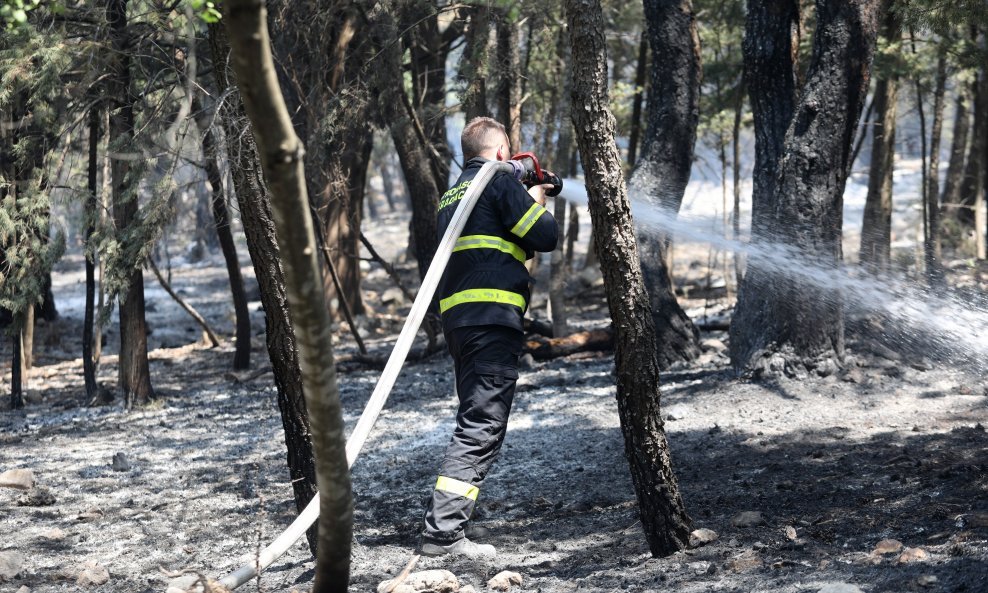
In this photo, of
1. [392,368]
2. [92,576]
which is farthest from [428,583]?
[92,576]

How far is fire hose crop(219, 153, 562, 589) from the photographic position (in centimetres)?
357

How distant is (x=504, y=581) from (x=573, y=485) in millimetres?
1774

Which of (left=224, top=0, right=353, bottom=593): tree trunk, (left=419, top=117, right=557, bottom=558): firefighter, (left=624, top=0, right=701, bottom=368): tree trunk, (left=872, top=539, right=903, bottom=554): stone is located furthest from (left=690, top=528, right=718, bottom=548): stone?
(left=624, top=0, right=701, bottom=368): tree trunk

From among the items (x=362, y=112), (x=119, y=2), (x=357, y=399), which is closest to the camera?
(x=119, y=2)

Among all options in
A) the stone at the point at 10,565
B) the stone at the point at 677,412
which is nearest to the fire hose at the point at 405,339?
the stone at the point at 10,565

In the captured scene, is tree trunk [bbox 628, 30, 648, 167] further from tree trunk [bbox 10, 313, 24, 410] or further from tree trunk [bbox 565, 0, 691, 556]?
tree trunk [bbox 565, 0, 691, 556]

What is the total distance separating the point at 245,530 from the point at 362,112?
19.5ft

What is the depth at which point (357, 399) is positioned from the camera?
31.5 ft

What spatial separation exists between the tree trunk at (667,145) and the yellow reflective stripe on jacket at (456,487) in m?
4.81

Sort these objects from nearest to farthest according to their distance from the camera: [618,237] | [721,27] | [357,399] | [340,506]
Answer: [340,506], [618,237], [357,399], [721,27]

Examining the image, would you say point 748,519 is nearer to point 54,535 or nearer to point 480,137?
point 480,137

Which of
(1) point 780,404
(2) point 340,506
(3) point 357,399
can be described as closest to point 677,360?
(1) point 780,404

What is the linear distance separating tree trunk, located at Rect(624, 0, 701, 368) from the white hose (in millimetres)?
4502

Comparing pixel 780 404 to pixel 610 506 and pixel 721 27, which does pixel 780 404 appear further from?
pixel 721 27
